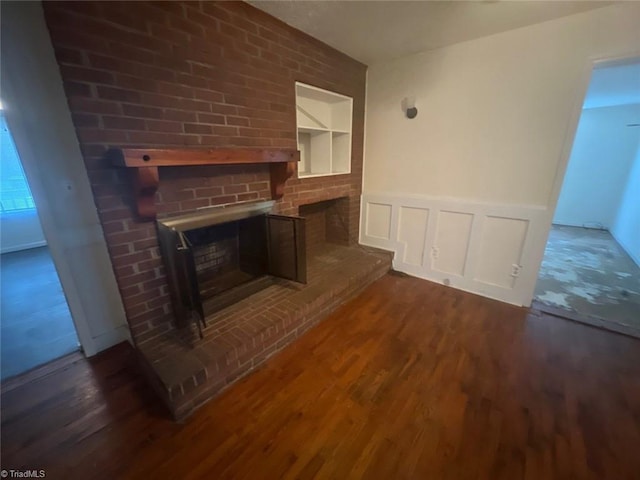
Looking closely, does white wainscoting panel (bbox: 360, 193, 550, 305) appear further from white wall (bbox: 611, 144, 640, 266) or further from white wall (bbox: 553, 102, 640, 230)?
white wall (bbox: 553, 102, 640, 230)

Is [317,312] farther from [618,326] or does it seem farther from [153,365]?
[618,326]

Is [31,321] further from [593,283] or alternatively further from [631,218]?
[631,218]

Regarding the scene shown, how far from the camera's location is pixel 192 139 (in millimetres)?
1643

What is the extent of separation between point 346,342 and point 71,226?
2027mm

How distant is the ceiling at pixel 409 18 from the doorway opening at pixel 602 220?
0.68 m

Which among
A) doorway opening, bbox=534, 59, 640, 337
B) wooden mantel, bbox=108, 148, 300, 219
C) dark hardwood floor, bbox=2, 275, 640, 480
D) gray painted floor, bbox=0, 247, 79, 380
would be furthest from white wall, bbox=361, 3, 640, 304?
gray painted floor, bbox=0, 247, 79, 380

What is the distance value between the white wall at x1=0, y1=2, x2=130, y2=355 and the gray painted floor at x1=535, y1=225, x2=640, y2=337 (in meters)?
3.77

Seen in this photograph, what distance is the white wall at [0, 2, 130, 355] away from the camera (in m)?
1.39

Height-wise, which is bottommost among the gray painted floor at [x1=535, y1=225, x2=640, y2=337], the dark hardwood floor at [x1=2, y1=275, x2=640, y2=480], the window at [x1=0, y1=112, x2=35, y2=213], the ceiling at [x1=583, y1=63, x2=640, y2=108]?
the dark hardwood floor at [x1=2, y1=275, x2=640, y2=480]

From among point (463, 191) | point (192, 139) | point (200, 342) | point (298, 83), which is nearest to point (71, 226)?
point (192, 139)

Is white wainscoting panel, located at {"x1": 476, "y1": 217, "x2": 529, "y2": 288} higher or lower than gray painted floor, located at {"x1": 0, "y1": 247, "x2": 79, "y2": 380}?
higher

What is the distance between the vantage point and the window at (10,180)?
11.8ft

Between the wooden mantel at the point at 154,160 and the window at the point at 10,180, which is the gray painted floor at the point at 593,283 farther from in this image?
the window at the point at 10,180

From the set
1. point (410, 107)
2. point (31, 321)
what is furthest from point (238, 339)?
point (410, 107)
